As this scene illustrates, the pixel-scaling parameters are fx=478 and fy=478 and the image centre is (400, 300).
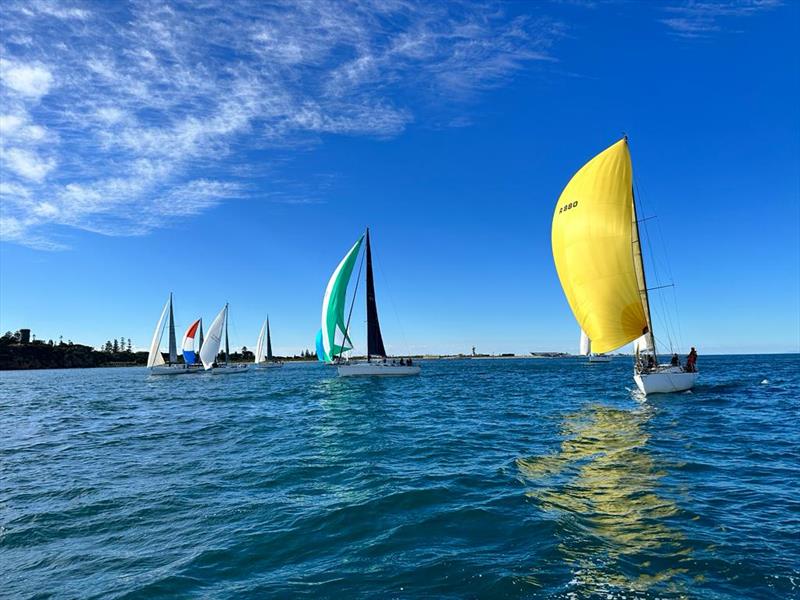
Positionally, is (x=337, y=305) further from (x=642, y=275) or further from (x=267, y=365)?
(x=267, y=365)

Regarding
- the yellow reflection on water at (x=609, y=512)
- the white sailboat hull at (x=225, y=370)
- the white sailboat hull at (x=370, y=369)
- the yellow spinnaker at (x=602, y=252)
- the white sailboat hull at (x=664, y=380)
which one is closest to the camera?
the yellow reflection on water at (x=609, y=512)

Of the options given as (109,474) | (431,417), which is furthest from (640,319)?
(109,474)

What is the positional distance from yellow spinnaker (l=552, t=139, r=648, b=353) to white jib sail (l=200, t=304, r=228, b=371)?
59.9 meters

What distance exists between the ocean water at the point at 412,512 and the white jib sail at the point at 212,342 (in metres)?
58.2

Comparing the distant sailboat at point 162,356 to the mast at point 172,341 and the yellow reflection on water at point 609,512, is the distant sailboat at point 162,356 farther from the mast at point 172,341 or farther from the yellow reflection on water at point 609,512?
the yellow reflection on water at point 609,512

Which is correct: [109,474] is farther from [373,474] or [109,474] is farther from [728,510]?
[728,510]

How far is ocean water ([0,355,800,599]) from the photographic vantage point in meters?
6.10

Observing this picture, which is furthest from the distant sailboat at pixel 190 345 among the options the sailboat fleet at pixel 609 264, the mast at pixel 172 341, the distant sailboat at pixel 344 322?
the sailboat fleet at pixel 609 264

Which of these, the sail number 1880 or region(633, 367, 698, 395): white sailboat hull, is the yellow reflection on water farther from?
the sail number 1880

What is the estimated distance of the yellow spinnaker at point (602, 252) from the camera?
2614cm

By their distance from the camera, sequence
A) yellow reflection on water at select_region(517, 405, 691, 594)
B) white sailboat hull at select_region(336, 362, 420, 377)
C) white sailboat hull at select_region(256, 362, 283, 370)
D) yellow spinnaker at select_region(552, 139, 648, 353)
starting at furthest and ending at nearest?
1. white sailboat hull at select_region(256, 362, 283, 370)
2. white sailboat hull at select_region(336, 362, 420, 377)
3. yellow spinnaker at select_region(552, 139, 648, 353)
4. yellow reflection on water at select_region(517, 405, 691, 594)

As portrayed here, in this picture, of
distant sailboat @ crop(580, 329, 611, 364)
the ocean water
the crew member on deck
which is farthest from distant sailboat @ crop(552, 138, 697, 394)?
distant sailboat @ crop(580, 329, 611, 364)

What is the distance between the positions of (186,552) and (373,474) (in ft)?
16.3

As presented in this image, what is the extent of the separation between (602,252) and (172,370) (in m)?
68.3
